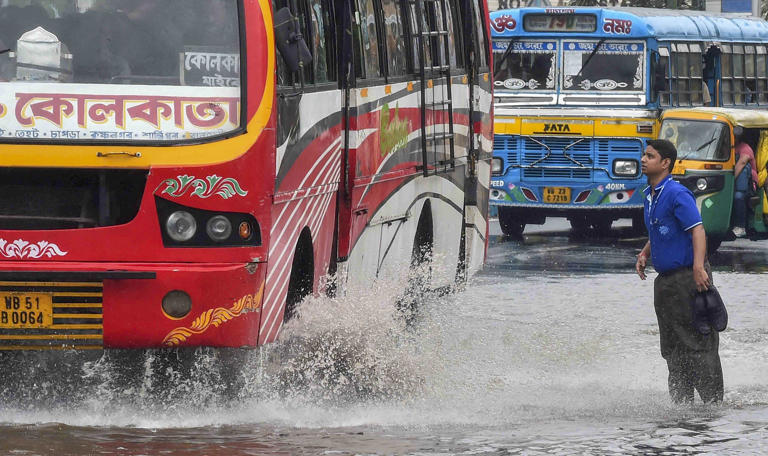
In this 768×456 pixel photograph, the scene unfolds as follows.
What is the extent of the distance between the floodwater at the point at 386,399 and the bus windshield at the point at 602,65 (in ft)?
35.2

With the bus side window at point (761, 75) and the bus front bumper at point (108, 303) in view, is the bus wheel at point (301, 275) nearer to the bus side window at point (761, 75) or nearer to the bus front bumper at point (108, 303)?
the bus front bumper at point (108, 303)

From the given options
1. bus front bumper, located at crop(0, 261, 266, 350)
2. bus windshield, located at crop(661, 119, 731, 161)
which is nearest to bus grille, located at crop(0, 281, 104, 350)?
bus front bumper, located at crop(0, 261, 266, 350)

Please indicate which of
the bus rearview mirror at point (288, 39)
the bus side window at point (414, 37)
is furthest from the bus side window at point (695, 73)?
the bus rearview mirror at point (288, 39)

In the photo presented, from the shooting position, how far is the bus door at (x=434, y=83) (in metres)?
12.0

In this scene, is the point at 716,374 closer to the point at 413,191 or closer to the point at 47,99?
the point at 413,191

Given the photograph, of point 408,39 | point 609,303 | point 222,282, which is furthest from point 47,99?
point 609,303

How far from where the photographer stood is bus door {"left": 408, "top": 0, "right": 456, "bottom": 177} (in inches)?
474

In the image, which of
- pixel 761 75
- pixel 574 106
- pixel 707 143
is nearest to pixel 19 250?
pixel 707 143

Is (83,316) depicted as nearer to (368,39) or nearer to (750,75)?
(368,39)

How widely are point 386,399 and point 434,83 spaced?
3.87 meters

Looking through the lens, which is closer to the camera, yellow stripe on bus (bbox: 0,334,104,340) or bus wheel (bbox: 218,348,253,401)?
yellow stripe on bus (bbox: 0,334,104,340)

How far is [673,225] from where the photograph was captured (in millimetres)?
9445

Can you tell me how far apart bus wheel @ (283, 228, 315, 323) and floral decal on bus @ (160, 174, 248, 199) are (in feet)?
3.67

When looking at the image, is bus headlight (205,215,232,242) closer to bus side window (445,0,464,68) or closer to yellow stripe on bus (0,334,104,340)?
yellow stripe on bus (0,334,104,340)
